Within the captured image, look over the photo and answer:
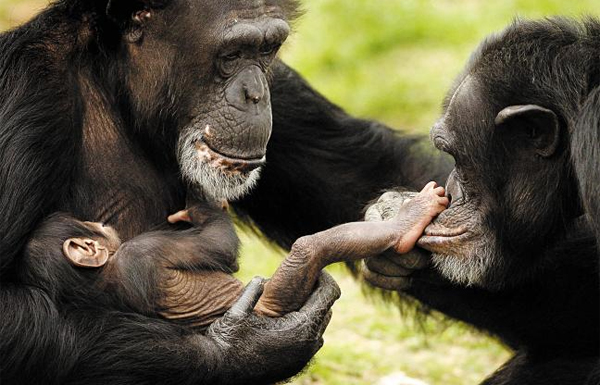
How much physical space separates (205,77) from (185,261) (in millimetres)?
1023

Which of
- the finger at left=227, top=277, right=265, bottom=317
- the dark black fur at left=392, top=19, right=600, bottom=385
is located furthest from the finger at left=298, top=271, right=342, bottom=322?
the dark black fur at left=392, top=19, right=600, bottom=385

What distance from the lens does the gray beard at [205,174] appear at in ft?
22.9

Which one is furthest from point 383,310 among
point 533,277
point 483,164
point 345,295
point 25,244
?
point 25,244

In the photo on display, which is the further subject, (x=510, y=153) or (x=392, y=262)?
(x=392, y=262)

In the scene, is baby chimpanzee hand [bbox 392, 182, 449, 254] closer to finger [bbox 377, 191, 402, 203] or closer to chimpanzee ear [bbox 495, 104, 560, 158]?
finger [bbox 377, 191, 402, 203]

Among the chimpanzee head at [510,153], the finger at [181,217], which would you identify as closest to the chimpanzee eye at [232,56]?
the finger at [181,217]

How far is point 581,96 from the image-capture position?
6504mm

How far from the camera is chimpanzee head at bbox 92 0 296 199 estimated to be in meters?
6.93

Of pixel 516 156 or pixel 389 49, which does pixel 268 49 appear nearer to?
pixel 516 156

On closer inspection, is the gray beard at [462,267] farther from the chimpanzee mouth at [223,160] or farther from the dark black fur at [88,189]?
the chimpanzee mouth at [223,160]

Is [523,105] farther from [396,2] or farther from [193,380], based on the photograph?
[396,2]

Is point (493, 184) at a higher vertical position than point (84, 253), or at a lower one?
higher

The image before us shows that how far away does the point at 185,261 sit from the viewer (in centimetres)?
684

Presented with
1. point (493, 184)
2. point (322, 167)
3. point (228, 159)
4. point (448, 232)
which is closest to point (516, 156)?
point (493, 184)
